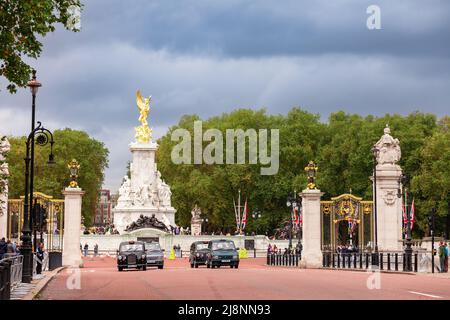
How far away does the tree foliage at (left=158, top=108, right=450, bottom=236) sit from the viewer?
300ft

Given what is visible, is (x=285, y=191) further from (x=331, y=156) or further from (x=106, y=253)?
(x=106, y=253)

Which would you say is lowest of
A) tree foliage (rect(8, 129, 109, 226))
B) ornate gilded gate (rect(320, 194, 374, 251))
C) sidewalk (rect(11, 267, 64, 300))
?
sidewalk (rect(11, 267, 64, 300))

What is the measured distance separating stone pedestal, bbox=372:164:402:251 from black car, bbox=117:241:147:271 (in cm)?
1319

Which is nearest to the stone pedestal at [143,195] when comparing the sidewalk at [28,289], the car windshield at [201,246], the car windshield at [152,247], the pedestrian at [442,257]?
the car windshield at [201,246]

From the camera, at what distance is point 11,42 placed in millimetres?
24344

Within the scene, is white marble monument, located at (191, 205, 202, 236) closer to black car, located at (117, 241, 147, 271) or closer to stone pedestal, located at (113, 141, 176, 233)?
stone pedestal, located at (113, 141, 176, 233)

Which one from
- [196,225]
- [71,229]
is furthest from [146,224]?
[71,229]

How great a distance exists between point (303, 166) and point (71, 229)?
2432 inches

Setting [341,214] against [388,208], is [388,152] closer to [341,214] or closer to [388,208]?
[388,208]

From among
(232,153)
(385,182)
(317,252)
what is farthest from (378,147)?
(232,153)

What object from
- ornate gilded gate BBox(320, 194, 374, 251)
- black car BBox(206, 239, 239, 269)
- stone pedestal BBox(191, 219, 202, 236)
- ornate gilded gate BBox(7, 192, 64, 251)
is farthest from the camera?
stone pedestal BBox(191, 219, 202, 236)

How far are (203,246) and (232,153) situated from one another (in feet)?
200

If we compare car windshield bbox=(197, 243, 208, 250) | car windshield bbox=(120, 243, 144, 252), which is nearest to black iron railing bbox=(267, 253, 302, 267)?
car windshield bbox=(197, 243, 208, 250)
